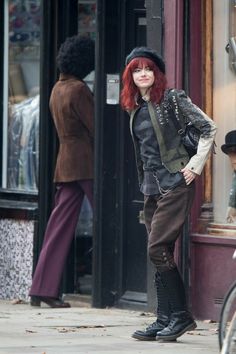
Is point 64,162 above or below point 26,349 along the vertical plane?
above

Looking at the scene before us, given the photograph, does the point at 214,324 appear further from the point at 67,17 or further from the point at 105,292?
the point at 67,17

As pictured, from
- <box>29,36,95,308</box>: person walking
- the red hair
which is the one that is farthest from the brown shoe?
the red hair

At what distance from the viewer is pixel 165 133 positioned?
901 centimetres

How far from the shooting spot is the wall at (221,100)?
10352 mm

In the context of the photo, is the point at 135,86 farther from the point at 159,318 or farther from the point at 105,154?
the point at 105,154

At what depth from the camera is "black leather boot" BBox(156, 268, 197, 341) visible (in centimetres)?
897

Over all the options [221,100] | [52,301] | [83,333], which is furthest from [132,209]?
[83,333]

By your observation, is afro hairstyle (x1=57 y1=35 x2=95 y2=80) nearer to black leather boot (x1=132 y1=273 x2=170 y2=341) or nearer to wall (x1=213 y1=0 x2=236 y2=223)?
wall (x1=213 y1=0 x2=236 y2=223)

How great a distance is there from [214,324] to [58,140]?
262cm

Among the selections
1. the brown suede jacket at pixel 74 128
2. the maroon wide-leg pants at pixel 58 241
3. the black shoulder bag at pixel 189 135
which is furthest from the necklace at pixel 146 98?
the maroon wide-leg pants at pixel 58 241

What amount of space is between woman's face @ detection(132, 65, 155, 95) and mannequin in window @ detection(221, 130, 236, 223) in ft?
4.42

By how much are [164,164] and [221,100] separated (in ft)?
5.17

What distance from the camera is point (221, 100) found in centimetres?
1039

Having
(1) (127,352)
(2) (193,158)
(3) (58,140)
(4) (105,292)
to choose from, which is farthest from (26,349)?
(3) (58,140)
